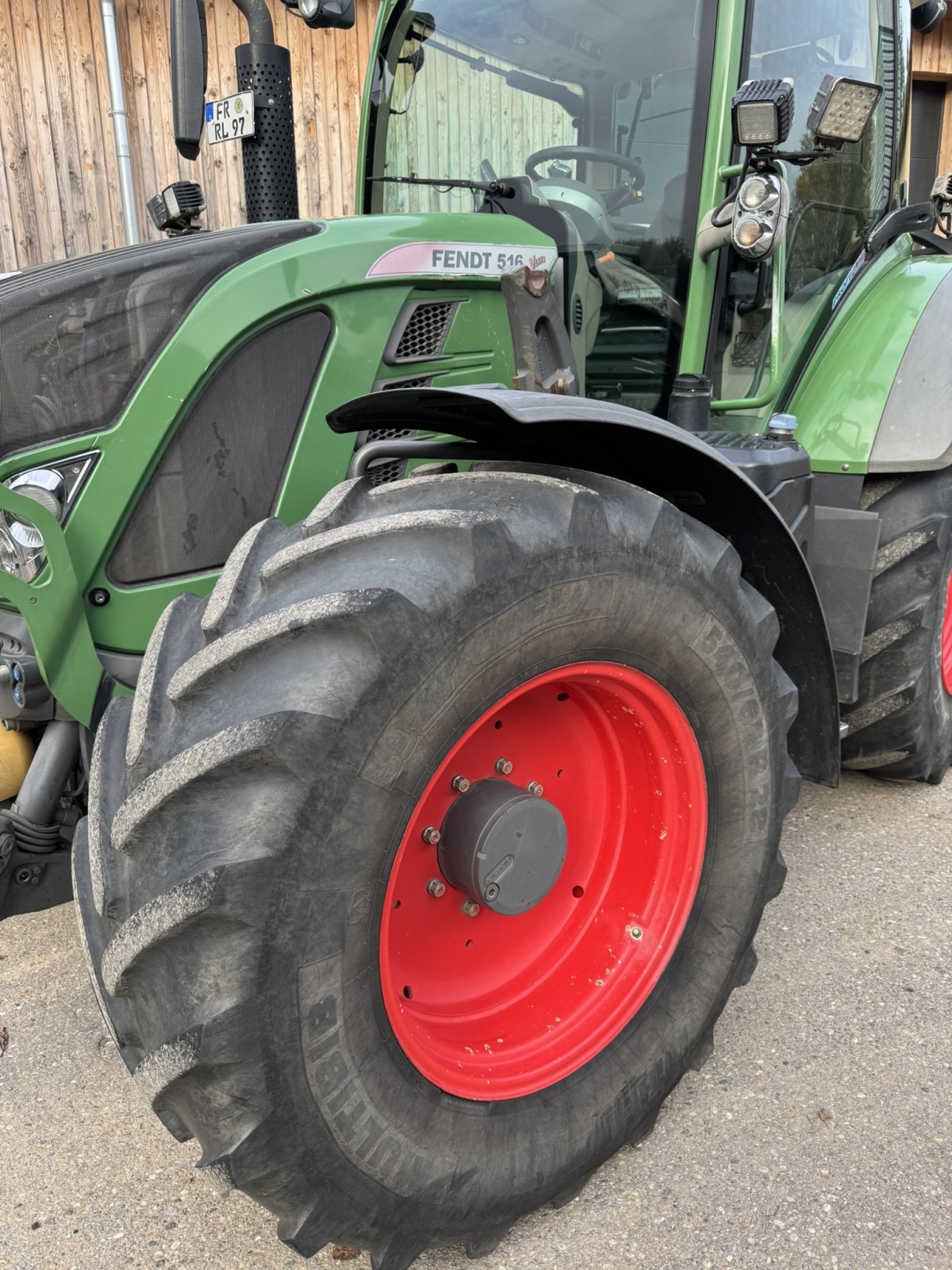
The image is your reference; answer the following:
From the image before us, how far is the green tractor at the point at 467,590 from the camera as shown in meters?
1.26

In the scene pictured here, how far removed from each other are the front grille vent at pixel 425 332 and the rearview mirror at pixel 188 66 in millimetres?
533

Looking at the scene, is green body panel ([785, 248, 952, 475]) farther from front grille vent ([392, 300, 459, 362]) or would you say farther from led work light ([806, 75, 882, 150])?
front grille vent ([392, 300, 459, 362])

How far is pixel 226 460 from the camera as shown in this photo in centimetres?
189

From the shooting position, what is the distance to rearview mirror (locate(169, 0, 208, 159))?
1.94m

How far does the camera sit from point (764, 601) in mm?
1780

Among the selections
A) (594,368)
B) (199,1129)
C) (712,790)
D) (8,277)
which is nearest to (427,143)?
(594,368)

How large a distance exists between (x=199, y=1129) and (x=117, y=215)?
6.00 meters

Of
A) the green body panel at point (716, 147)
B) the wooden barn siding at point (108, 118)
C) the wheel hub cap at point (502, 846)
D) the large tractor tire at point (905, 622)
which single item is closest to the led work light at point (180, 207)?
the green body panel at point (716, 147)

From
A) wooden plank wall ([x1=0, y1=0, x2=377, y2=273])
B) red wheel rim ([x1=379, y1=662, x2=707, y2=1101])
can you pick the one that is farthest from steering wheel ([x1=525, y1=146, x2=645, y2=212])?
wooden plank wall ([x1=0, y1=0, x2=377, y2=273])

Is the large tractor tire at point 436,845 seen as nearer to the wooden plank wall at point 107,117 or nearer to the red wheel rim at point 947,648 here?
the red wheel rim at point 947,648

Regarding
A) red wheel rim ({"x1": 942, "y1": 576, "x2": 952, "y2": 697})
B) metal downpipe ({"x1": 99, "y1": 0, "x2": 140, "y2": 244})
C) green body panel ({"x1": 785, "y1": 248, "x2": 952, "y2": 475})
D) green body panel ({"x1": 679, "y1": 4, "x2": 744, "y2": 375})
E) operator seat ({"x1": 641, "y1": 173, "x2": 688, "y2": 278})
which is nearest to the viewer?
green body panel ({"x1": 679, "y1": 4, "x2": 744, "y2": 375})

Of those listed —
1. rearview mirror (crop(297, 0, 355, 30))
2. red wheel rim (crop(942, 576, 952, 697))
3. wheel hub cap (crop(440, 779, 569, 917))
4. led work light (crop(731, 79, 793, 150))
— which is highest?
rearview mirror (crop(297, 0, 355, 30))

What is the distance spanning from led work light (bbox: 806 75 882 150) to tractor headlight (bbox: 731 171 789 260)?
18 cm

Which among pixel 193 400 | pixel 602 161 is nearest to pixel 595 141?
pixel 602 161
